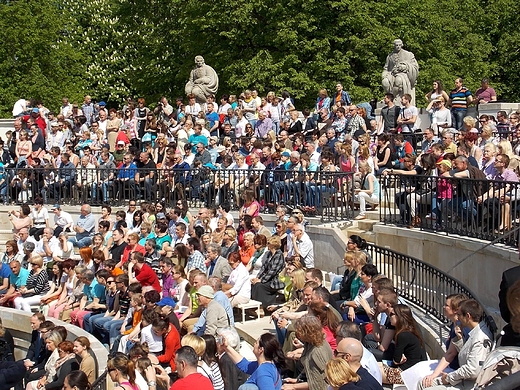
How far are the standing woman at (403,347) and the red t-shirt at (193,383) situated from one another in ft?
7.15

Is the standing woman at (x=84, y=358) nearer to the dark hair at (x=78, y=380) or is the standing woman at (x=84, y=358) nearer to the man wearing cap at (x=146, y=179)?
the dark hair at (x=78, y=380)

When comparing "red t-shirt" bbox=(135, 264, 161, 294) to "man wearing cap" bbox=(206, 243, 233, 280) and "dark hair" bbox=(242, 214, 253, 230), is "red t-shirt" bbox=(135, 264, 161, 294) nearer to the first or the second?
"man wearing cap" bbox=(206, 243, 233, 280)

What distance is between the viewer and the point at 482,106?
1048 inches

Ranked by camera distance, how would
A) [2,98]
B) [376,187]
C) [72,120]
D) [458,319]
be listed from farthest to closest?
1. [2,98]
2. [72,120]
3. [376,187]
4. [458,319]

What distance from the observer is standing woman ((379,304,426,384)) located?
1095 cm

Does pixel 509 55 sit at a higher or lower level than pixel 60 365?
higher

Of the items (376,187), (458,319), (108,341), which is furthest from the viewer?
(376,187)

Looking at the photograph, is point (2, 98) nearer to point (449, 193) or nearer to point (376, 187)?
point (376, 187)

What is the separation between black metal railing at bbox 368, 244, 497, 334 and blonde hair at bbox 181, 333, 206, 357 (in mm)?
3158

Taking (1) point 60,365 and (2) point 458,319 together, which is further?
(1) point 60,365

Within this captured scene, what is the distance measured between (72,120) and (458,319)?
21.8m

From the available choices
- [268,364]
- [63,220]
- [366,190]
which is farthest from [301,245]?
[63,220]

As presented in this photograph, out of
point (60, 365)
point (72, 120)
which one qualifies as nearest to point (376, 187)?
point (60, 365)

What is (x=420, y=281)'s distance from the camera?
14.1 meters
